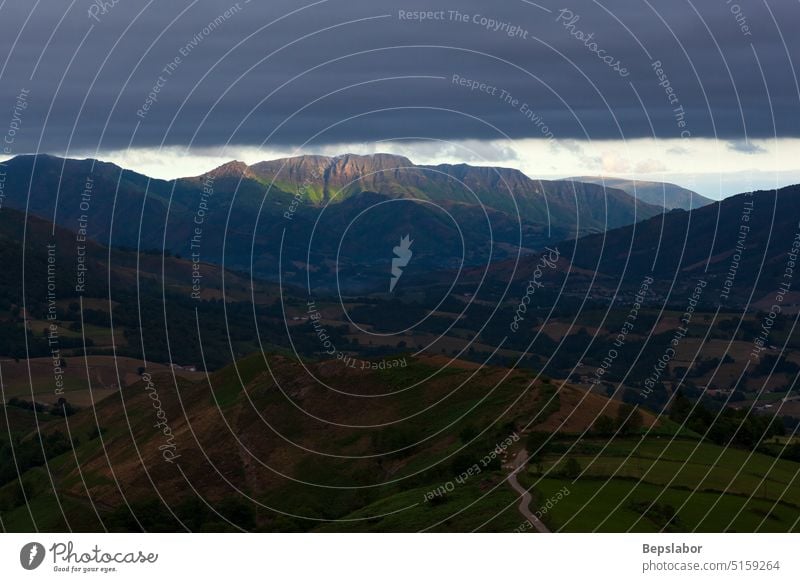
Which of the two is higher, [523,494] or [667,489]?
[523,494]

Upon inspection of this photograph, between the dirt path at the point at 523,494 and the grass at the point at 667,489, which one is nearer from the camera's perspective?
the dirt path at the point at 523,494

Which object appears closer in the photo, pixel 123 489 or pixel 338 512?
pixel 338 512

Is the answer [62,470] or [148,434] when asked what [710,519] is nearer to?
[148,434]

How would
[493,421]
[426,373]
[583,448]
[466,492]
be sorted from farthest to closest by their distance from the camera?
[426,373], [493,421], [583,448], [466,492]

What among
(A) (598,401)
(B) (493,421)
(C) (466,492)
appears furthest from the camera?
(A) (598,401)

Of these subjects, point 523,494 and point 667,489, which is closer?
point 523,494

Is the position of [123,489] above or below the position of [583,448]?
below

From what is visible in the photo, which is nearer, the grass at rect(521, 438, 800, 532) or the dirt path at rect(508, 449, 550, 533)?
the dirt path at rect(508, 449, 550, 533)

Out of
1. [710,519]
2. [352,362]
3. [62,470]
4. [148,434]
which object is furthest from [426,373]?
[710,519]
